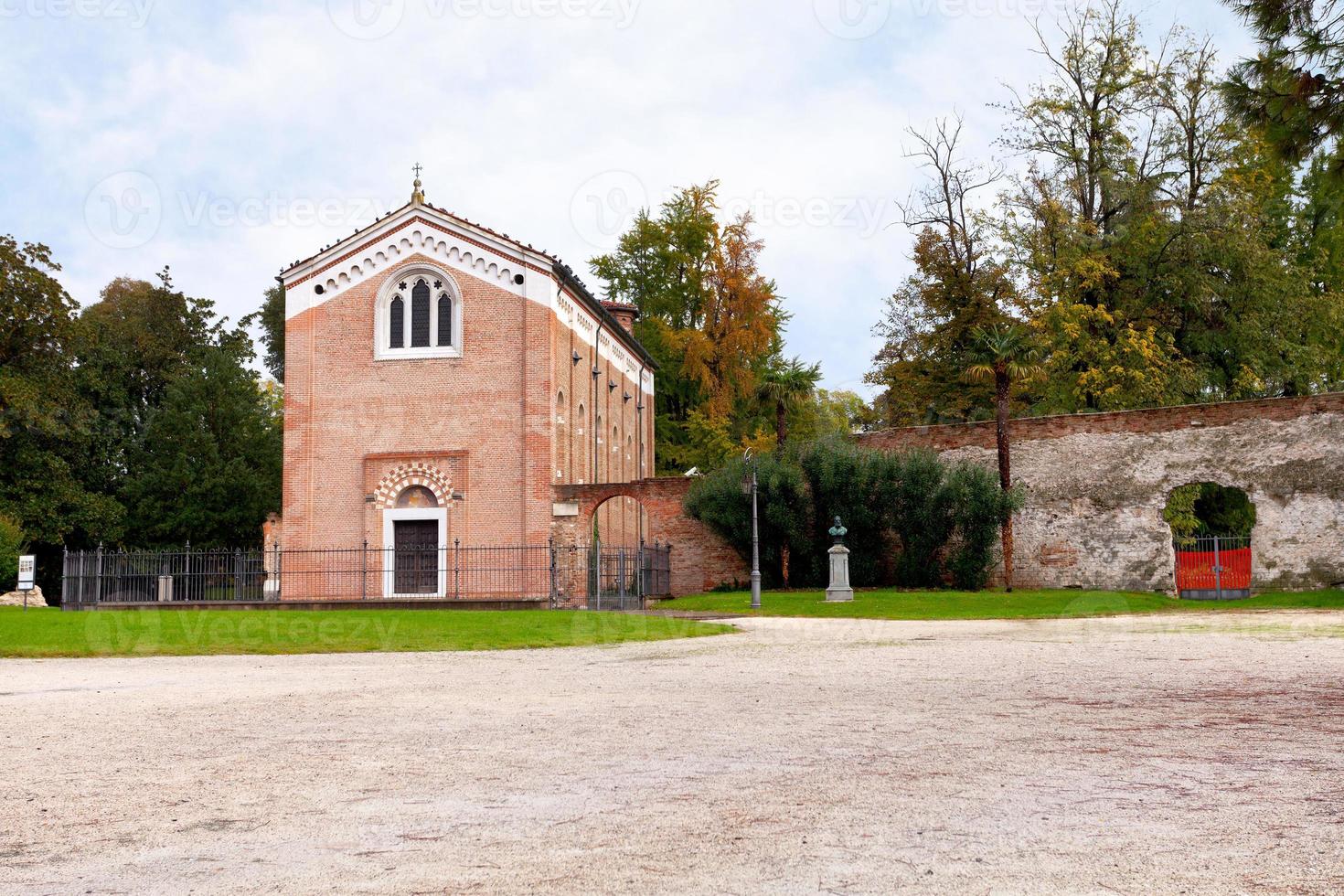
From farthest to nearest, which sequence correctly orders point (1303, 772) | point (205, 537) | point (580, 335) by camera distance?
point (205, 537) → point (580, 335) → point (1303, 772)

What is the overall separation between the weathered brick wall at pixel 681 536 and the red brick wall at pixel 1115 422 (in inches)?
194

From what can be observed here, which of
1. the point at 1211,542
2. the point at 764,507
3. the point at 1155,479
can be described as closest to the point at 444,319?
the point at 764,507

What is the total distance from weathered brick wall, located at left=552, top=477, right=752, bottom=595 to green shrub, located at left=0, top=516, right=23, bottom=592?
15.8m

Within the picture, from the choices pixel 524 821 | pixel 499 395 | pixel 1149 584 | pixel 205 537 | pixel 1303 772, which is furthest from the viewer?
pixel 205 537

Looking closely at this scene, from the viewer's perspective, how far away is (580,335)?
120 feet

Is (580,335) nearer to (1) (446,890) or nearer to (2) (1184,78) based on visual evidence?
(2) (1184,78)

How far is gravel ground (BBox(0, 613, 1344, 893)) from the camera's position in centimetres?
458

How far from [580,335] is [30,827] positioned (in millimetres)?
31503

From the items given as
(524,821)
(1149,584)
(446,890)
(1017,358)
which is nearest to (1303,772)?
(524,821)

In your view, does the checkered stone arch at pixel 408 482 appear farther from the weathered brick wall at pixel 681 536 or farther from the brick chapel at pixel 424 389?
the weathered brick wall at pixel 681 536

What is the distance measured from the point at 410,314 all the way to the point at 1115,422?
750 inches

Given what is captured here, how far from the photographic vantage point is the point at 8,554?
33.8 metres

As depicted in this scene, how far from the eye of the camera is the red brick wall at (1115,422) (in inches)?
1113

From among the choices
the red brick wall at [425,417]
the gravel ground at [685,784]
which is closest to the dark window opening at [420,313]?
the red brick wall at [425,417]
